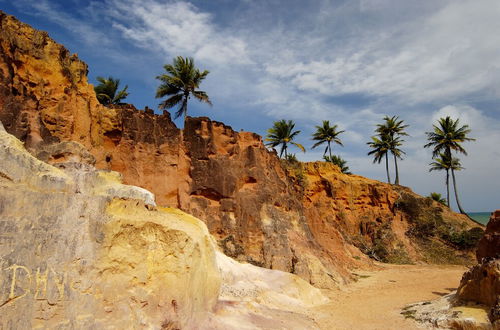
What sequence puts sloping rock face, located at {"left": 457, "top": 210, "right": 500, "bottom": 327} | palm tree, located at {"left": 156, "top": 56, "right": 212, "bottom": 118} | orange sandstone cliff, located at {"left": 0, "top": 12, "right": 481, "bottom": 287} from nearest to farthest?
sloping rock face, located at {"left": 457, "top": 210, "right": 500, "bottom": 327}
orange sandstone cliff, located at {"left": 0, "top": 12, "right": 481, "bottom": 287}
palm tree, located at {"left": 156, "top": 56, "right": 212, "bottom": 118}


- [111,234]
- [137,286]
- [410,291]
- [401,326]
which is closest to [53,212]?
[111,234]

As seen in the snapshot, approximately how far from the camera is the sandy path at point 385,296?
11.8 m

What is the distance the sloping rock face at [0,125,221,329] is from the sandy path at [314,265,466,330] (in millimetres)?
6535

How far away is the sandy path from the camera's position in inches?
465

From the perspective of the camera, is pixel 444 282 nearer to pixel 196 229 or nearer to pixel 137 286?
pixel 196 229

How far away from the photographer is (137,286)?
241 inches

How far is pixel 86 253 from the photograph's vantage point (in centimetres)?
570

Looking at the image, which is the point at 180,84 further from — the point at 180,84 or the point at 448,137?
the point at 448,137

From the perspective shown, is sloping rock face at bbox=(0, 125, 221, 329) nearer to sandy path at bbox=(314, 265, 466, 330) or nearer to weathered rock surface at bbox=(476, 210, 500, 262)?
sandy path at bbox=(314, 265, 466, 330)

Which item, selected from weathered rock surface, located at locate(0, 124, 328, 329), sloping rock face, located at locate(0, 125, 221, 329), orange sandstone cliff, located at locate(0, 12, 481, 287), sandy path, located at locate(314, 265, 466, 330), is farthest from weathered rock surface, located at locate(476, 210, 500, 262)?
sloping rock face, located at locate(0, 125, 221, 329)

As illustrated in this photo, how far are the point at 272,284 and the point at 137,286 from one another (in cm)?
852

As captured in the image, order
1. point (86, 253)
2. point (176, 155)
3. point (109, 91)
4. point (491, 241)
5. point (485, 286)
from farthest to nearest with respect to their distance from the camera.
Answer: point (109, 91) → point (176, 155) → point (491, 241) → point (485, 286) → point (86, 253)

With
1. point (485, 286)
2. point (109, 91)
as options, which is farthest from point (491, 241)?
point (109, 91)

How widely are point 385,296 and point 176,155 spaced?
A: 40.5ft
